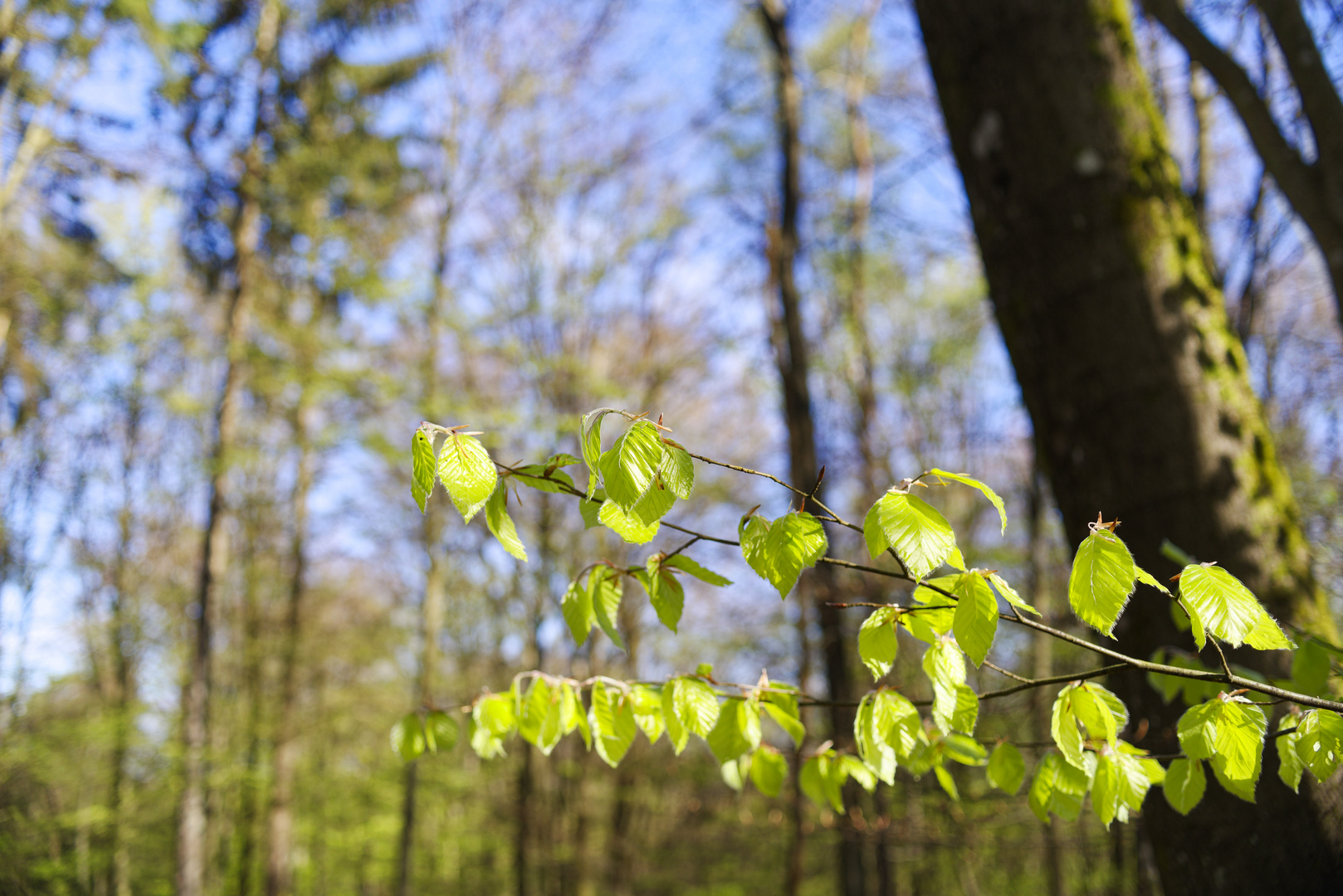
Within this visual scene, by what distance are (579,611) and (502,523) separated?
0.17 m

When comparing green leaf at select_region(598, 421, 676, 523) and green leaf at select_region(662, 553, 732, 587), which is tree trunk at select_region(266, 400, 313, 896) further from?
green leaf at select_region(598, 421, 676, 523)

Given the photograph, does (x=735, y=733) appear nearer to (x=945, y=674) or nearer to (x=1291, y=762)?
(x=945, y=674)

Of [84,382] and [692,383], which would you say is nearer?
[84,382]

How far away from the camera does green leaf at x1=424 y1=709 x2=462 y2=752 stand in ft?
3.69

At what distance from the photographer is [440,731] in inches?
45.2

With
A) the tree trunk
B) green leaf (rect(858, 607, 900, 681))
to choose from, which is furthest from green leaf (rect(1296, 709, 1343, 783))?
the tree trunk

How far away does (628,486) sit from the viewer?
0.70m

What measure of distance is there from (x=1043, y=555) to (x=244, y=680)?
10.4m

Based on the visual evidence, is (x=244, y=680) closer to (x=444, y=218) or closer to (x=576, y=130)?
(x=444, y=218)

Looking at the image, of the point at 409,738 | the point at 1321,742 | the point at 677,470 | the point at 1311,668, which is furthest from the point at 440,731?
the point at 1311,668

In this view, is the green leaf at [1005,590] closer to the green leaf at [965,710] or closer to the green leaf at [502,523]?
the green leaf at [965,710]

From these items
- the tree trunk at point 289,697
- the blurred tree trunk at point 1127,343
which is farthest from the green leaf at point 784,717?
the tree trunk at point 289,697

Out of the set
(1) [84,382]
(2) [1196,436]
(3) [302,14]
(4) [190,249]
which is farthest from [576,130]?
(2) [1196,436]

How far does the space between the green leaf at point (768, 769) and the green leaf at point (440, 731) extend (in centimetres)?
46
